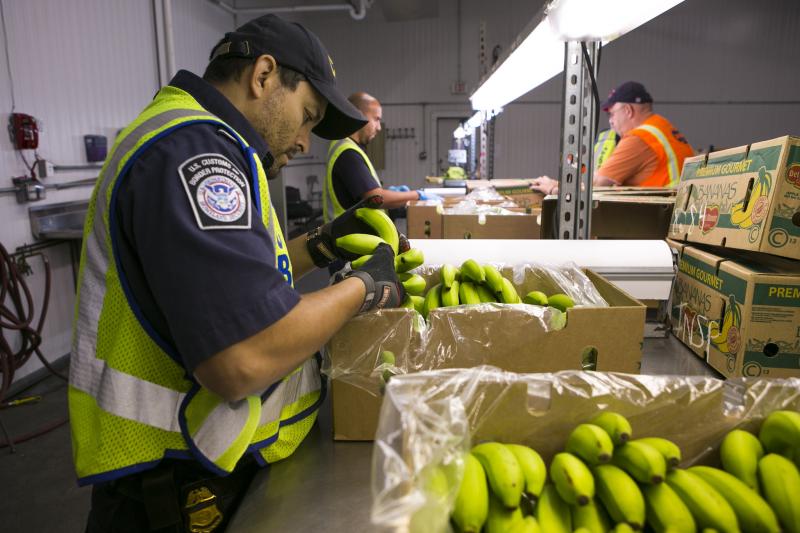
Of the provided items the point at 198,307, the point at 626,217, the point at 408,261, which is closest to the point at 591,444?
the point at 198,307

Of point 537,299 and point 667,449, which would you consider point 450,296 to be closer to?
point 537,299

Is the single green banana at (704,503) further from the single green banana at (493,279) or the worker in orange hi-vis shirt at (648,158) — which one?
the worker in orange hi-vis shirt at (648,158)

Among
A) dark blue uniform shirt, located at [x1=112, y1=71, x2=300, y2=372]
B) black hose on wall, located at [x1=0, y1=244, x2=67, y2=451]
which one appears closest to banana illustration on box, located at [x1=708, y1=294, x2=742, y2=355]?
dark blue uniform shirt, located at [x1=112, y1=71, x2=300, y2=372]

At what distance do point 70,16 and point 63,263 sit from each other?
1956 millimetres

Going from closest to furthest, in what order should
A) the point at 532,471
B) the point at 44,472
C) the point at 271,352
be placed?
the point at 532,471 < the point at 271,352 < the point at 44,472

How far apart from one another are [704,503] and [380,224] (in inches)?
46.5

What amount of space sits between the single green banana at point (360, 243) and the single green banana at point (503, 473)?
2.81 feet

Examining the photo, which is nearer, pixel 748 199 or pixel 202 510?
pixel 202 510

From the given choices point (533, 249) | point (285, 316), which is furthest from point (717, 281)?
point (285, 316)

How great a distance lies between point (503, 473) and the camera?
75cm

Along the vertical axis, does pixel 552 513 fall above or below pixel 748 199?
below

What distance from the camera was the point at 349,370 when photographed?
1.15m

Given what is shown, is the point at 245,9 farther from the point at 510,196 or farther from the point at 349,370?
the point at 349,370

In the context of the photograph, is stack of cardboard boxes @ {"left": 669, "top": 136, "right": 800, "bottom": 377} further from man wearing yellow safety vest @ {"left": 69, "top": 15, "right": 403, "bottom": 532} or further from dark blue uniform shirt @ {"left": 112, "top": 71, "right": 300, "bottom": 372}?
dark blue uniform shirt @ {"left": 112, "top": 71, "right": 300, "bottom": 372}
